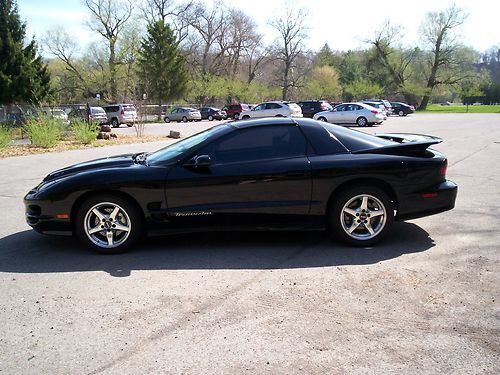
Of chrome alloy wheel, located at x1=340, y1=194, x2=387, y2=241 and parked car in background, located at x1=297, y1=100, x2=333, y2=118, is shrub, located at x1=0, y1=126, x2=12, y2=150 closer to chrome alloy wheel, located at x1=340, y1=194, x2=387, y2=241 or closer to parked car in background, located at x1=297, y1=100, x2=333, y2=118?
chrome alloy wheel, located at x1=340, y1=194, x2=387, y2=241

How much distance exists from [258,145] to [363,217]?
56.0 inches

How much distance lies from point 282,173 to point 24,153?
41.5 ft

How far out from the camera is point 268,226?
4832mm

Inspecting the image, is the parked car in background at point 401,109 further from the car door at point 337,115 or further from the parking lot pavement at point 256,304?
the parking lot pavement at point 256,304

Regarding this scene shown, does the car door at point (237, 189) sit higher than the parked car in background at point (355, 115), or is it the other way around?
the parked car in background at point (355, 115)

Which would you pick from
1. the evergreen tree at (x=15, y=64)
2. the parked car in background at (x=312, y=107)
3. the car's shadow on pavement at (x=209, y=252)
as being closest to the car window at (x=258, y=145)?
the car's shadow on pavement at (x=209, y=252)

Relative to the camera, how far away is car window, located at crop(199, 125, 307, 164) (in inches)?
193

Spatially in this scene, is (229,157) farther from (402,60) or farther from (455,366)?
(402,60)

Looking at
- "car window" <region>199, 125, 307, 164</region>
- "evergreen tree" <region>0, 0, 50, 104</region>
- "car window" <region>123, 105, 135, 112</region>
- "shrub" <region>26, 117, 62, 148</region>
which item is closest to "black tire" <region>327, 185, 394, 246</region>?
"car window" <region>199, 125, 307, 164</region>

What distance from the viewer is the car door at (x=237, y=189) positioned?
15.6ft

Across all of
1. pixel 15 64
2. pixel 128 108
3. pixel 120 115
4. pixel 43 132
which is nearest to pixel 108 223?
pixel 43 132

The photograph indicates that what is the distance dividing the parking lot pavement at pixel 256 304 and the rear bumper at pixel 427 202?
362 mm

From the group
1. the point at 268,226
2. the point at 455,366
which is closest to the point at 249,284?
the point at 268,226

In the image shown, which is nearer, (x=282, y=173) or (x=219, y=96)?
(x=282, y=173)
